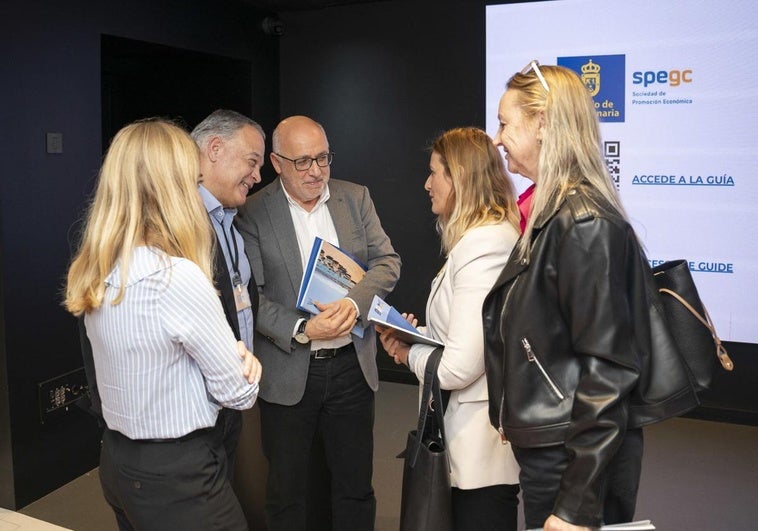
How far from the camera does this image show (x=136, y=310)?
161 centimetres

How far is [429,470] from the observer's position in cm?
193

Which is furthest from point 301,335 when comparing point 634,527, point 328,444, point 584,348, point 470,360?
point 634,527

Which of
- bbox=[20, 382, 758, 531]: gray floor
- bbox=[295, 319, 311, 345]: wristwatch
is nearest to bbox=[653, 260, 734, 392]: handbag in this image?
bbox=[295, 319, 311, 345]: wristwatch

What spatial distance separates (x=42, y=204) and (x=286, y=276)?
1805 mm

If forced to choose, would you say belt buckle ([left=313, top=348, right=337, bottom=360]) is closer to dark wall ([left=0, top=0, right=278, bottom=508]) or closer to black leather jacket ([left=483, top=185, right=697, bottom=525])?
black leather jacket ([left=483, top=185, right=697, bottom=525])

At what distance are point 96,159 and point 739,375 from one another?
4186mm

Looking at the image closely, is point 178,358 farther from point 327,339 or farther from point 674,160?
point 674,160

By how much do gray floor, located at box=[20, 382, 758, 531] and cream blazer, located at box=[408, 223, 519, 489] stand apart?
1.50 meters

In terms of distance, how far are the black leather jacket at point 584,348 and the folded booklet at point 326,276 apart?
101 cm

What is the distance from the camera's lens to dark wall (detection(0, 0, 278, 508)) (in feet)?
11.7

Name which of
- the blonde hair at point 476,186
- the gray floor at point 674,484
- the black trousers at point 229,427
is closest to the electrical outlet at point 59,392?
the gray floor at point 674,484

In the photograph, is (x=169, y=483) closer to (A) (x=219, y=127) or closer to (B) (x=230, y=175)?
(B) (x=230, y=175)

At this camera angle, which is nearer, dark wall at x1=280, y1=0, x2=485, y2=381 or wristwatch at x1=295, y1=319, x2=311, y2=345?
wristwatch at x1=295, y1=319, x2=311, y2=345

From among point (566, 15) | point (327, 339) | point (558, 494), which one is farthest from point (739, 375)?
point (558, 494)
